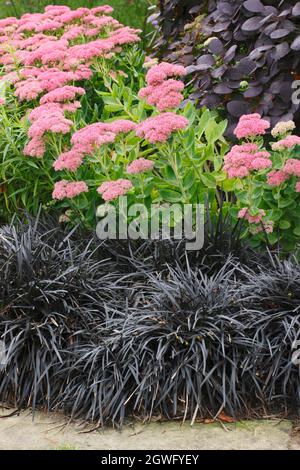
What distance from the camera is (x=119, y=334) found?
3924mm

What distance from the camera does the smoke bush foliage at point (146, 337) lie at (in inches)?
146

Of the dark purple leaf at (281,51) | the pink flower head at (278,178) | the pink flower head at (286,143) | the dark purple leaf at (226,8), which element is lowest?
the pink flower head at (278,178)

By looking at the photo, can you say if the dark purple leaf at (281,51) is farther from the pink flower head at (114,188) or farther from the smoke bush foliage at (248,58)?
the pink flower head at (114,188)

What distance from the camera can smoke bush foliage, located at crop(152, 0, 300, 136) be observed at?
4.56m

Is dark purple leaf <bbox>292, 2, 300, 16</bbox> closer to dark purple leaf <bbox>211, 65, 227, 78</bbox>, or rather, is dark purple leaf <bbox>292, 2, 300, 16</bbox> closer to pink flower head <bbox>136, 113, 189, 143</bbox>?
dark purple leaf <bbox>211, 65, 227, 78</bbox>

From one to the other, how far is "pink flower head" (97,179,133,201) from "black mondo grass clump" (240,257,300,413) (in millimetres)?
840

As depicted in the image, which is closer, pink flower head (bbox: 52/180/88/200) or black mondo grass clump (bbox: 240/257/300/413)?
black mondo grass clump (bbox: 240/257/300/413)

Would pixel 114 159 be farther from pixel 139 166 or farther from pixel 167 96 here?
pixel 167 96

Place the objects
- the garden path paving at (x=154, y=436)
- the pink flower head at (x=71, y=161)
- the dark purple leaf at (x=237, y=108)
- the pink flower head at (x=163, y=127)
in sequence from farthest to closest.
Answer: the dark purple leaf at (x=237, y=108)
the pink flower head at (x=71, y=161)
the pink flower head at (x=163, y=127)
the garden path paving at (x=154, y=436)

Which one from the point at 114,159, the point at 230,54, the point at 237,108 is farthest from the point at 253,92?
the point at 114,159

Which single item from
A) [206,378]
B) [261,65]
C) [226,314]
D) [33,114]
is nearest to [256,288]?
[226,314]

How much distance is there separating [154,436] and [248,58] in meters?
2.26

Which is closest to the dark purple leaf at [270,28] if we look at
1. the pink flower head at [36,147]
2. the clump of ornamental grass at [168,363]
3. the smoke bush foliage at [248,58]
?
the smoke bush foliage at [248,58]

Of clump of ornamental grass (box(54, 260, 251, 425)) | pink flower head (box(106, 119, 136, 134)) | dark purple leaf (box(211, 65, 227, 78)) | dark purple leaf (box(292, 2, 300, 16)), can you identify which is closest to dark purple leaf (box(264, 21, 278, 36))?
dark purple leaf (box(292, 2, 300, 16))
